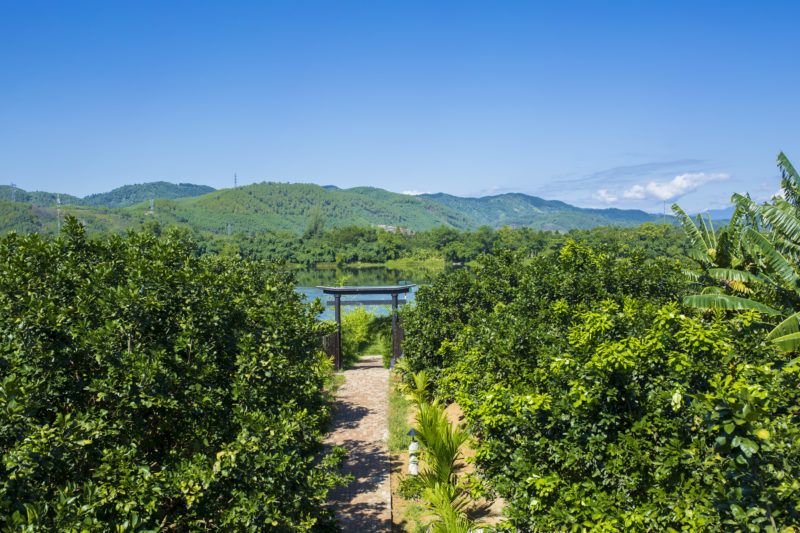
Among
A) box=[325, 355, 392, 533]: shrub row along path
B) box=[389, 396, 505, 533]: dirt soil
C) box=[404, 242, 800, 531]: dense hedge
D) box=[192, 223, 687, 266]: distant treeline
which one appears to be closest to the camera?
box=[404, 242, 800, 531]: dense hedge

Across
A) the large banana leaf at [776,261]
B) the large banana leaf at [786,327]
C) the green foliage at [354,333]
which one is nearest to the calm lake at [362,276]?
the green foliage at [354,333]

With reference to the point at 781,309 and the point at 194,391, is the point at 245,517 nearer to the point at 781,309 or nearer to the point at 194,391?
the point at 194,391

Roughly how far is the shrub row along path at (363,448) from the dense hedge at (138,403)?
8.20ft

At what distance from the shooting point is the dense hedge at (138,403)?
379 cm

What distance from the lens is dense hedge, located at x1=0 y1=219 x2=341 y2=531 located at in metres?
3.79

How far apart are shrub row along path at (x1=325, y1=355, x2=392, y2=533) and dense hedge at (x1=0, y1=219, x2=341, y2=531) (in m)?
2.50

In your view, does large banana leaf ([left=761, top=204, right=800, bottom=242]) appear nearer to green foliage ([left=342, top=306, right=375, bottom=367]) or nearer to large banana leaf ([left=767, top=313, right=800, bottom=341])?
large banana leaf ([left=767, top=313, right=800, bottom=341])

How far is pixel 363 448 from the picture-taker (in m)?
10.6

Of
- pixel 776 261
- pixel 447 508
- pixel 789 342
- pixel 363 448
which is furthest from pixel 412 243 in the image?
pixel 447 508

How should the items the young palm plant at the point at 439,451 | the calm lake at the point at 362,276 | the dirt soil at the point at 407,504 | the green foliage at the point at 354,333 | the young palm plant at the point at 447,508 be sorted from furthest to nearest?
1. the calm lake at the point at 362,276
2. the green foliage at the point at 354,333
3. the young palm plant at the point at 439,451
4. the dirt soil at the point at 407,504
5. the young palm plant at the point at 447,508

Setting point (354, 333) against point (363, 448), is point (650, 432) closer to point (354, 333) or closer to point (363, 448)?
point (363, 448)

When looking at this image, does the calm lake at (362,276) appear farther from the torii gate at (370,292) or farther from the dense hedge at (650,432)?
the dense hedge at (650,432)

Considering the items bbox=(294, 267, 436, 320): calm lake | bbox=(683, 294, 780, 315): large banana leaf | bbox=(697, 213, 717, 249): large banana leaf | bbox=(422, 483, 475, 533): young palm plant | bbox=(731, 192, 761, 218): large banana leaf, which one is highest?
bbox=(731, 192, 761, 218): large banana leaf

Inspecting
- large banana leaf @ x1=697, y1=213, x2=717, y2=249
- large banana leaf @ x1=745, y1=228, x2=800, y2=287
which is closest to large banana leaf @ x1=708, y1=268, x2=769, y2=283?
large banana leaf @ x1=745, y1=228, x2=800, y2=287
